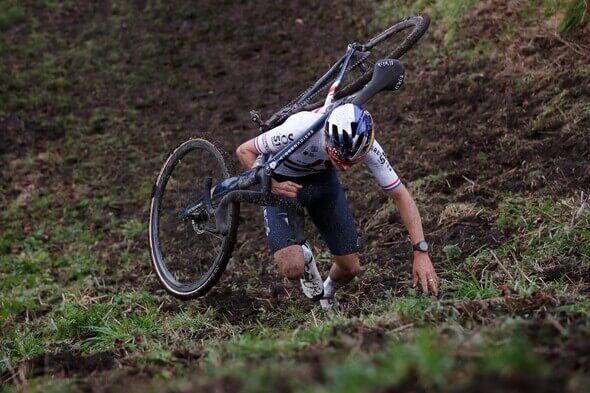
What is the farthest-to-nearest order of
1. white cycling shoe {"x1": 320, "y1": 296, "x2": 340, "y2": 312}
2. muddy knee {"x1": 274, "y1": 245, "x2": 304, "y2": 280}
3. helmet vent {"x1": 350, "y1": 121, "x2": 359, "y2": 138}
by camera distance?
white cycling shoe {"x1": 320, "y1": 296, "x2": 340, "y2": 312}
muddy knee {"x1": 274, "y1": 245, "x2": 304, "y2": 280}
helmet vent {"x1": 350, "y1": 121, "x2": 359, "y2": 138}

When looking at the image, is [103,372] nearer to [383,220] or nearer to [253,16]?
[383,220]

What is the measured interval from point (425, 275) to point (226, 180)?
1.72 meters

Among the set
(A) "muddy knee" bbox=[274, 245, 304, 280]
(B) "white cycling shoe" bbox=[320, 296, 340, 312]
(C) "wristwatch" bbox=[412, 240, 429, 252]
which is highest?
(A) "muddy knee" bbox=[274, 245, 304, 280]

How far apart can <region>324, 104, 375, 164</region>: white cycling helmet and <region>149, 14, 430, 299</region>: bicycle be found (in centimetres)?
18

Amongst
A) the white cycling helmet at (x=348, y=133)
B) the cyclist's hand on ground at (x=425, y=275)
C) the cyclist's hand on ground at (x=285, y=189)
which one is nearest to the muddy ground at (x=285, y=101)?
the cyclist's hand on ground at (x=425, y=275)

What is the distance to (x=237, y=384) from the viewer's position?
3.09 meters

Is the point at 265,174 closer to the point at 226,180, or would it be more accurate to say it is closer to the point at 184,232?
the point at 226,180

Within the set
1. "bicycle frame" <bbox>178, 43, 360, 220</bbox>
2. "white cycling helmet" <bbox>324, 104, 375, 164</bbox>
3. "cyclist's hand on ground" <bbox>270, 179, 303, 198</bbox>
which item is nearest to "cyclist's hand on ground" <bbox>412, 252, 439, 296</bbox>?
"white cycling helmet" <bbox>324, 104, 375, 164</bbox>

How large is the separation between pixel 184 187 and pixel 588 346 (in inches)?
247

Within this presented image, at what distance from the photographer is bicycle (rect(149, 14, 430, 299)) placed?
5816 millimetres

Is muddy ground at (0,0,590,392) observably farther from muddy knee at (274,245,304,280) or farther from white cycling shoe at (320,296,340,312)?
muddy knee at (274,245,304,280)

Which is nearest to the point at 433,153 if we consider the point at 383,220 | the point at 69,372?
the point at 383,220

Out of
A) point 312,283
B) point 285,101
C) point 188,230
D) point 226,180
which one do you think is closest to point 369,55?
point 226,180

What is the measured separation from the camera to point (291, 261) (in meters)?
6.20
